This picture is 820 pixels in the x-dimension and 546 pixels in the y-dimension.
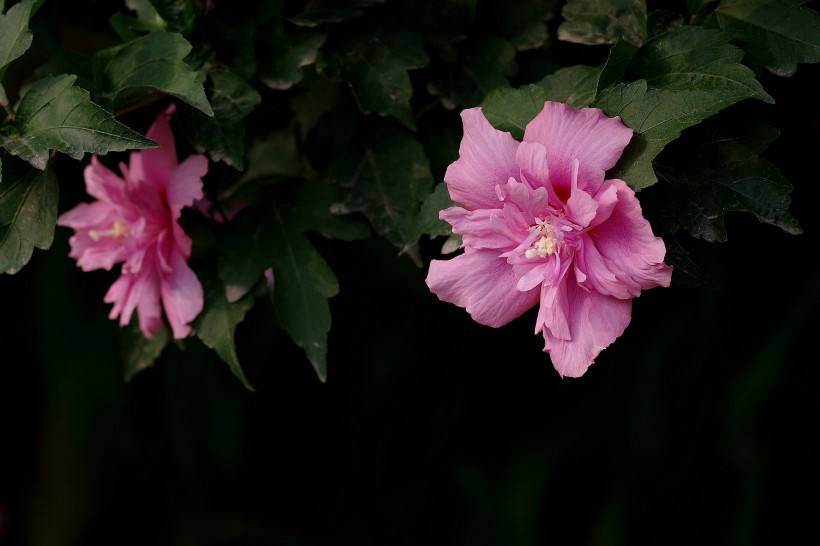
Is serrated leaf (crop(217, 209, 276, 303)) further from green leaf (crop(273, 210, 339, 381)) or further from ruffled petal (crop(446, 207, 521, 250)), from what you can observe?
ruffled petal (crop(446, 207, 521, 250))

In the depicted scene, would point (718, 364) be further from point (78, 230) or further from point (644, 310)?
point (78, 230)

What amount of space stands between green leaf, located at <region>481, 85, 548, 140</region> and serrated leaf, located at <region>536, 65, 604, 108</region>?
18mm

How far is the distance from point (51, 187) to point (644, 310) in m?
0.86

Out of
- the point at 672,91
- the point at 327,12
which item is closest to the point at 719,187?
the point at 672,91

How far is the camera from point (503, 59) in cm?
71

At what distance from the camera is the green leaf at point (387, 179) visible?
2.33 feet

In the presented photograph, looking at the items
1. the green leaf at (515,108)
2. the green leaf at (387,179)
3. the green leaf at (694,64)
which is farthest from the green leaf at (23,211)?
the green leaf at (694,64)

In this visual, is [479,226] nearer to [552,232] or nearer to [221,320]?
[552,232]

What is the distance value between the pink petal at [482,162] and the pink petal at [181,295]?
0.27m

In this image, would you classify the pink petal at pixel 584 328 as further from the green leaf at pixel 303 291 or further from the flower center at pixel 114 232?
the flower center at pixel 114 232

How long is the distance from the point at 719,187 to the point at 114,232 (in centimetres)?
49

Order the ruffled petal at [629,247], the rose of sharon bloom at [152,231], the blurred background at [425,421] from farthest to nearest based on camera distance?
the blurred background at [425,421] → the rose of sharon bloom at [152,231] → the ruffled petal at [629,247]

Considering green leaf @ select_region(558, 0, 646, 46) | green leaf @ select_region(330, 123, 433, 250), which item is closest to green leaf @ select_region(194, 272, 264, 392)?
green leaf @ select_region(330, 123, 433, 250)

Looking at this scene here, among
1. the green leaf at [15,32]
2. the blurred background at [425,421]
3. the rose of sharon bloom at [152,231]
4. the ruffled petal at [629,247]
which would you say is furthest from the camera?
the blurred background at [425,421]
